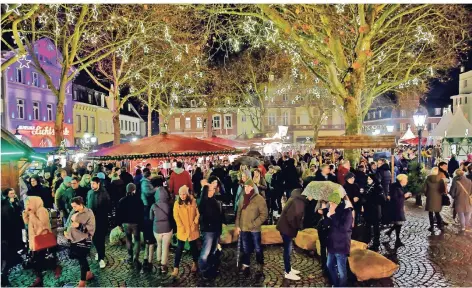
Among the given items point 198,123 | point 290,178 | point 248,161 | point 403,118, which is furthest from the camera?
point 403,118

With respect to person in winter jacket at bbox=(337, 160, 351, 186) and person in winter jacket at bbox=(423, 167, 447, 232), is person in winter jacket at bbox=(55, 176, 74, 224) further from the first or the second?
person in winter jacket at bbox=(423, 167, 447, 232)

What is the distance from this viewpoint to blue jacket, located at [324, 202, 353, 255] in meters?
6.41

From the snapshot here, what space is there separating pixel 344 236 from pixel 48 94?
35.4 metres

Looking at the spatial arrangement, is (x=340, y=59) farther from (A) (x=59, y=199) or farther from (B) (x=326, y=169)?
(A) (x=59, y=199)

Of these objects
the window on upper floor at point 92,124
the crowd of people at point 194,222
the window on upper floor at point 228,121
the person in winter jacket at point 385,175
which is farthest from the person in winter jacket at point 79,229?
the window on upper floor at point 228,121

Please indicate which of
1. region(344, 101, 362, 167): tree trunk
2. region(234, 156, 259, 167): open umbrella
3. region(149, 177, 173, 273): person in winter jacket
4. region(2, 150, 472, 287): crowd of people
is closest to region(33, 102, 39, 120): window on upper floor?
region(234, 156, 259, 167): open umbrella

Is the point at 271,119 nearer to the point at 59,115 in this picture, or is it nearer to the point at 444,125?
the point at 444,125

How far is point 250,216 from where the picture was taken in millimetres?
7828

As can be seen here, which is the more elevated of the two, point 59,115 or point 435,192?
point 59,115

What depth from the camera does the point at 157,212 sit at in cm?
792

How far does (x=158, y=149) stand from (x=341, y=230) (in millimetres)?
6452

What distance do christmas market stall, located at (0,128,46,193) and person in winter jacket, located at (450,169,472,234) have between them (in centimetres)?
1155

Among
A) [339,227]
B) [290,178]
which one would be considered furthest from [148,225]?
[290,178]

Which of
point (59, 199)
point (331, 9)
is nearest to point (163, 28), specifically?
point (331, 9)
